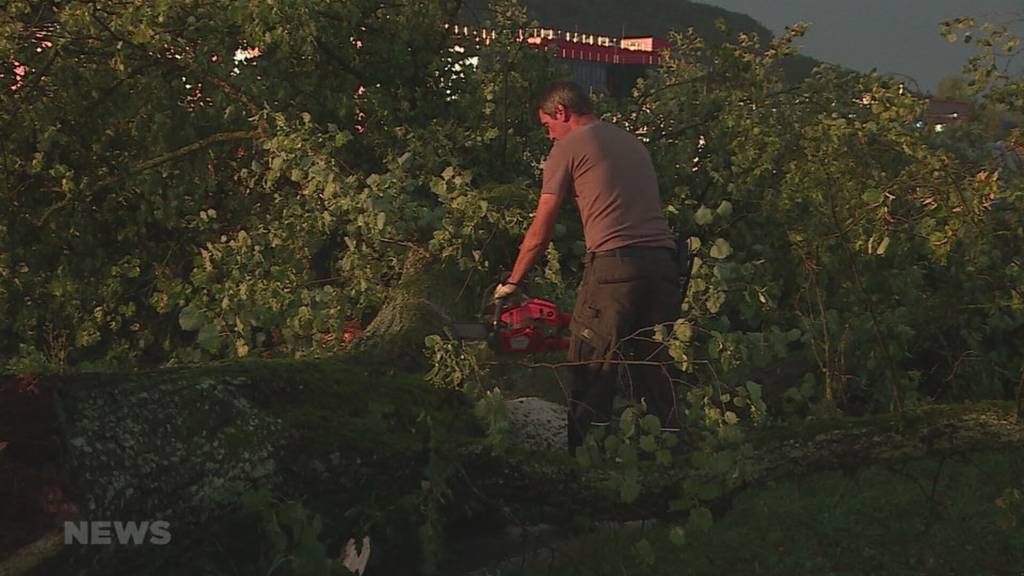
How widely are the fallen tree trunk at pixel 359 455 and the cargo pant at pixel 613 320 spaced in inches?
25.0

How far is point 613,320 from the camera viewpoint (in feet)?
17.0

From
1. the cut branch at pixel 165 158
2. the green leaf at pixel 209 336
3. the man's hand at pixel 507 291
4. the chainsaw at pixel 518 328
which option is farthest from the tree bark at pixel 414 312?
the cut branch at pixel 165 158

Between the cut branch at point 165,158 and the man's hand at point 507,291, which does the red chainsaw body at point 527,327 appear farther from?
the cut branch at point 165,158

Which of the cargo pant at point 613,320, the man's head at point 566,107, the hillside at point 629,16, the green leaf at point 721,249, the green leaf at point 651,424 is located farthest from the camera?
the hillside at point 629,16

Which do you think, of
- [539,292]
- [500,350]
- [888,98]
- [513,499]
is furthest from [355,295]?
[888,98]

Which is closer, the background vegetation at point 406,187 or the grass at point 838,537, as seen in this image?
the grass at point 838,537

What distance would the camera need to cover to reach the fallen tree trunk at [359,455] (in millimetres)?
3381

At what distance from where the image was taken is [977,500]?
5.48 meters

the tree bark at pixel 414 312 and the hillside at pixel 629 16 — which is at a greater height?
the hillside at pixel 629 16

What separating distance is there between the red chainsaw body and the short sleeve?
0.50 m

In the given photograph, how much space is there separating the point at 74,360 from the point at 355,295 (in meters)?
2.78

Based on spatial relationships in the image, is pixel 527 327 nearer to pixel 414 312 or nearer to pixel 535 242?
pixel 535 242

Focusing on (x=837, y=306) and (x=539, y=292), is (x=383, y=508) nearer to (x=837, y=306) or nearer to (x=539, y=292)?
(x=539, y=292)

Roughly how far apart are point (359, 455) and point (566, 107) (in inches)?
84.4
